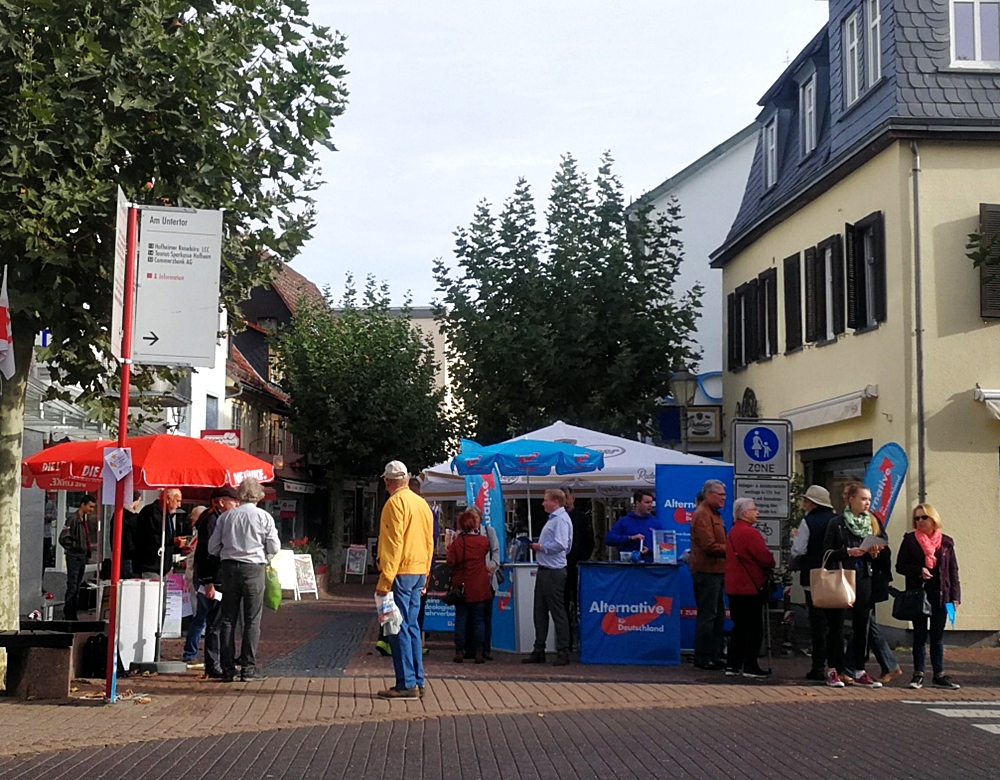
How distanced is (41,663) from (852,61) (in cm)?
1500

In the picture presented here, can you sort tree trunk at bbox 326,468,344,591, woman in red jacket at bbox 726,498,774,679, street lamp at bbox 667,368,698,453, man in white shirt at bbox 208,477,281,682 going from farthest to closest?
tree trunk at bbox 326,468,344,591 → street lamp at bbox 667,368,698,453 → woman in red jacket at bbox 726,498,774,679 → man in white shirt at bbox 208,477,281,682

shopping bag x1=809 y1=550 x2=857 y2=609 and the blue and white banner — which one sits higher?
the blue and white banner

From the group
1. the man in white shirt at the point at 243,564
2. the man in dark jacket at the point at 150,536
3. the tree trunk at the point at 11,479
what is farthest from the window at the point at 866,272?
the tree trunk at the point at 11,479

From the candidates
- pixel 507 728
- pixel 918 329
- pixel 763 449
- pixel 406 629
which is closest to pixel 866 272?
pixel 918 329

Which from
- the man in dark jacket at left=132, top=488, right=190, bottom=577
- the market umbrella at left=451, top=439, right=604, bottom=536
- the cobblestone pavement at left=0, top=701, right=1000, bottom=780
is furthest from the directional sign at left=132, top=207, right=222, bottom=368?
the market umbrella at left=451, top=439, right=604, bottom=536

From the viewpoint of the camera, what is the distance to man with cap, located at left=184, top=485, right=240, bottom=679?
42.0ft

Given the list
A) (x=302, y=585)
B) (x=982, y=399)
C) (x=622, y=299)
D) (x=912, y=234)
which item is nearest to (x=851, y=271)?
(x=912, y=234)

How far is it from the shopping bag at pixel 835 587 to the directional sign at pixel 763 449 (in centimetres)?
227

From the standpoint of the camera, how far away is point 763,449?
49.2ft

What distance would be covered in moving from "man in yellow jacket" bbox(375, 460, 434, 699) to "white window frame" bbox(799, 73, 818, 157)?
13.8 m

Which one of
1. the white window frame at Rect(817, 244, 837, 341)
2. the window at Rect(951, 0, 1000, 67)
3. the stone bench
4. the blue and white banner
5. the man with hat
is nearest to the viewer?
the stone bench

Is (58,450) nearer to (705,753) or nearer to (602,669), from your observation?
(602,669)

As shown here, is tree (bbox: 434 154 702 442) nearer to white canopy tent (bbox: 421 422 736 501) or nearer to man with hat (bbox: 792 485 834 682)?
white canopy tent (bbox: 421 422 736 501)

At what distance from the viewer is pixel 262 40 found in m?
12.3
